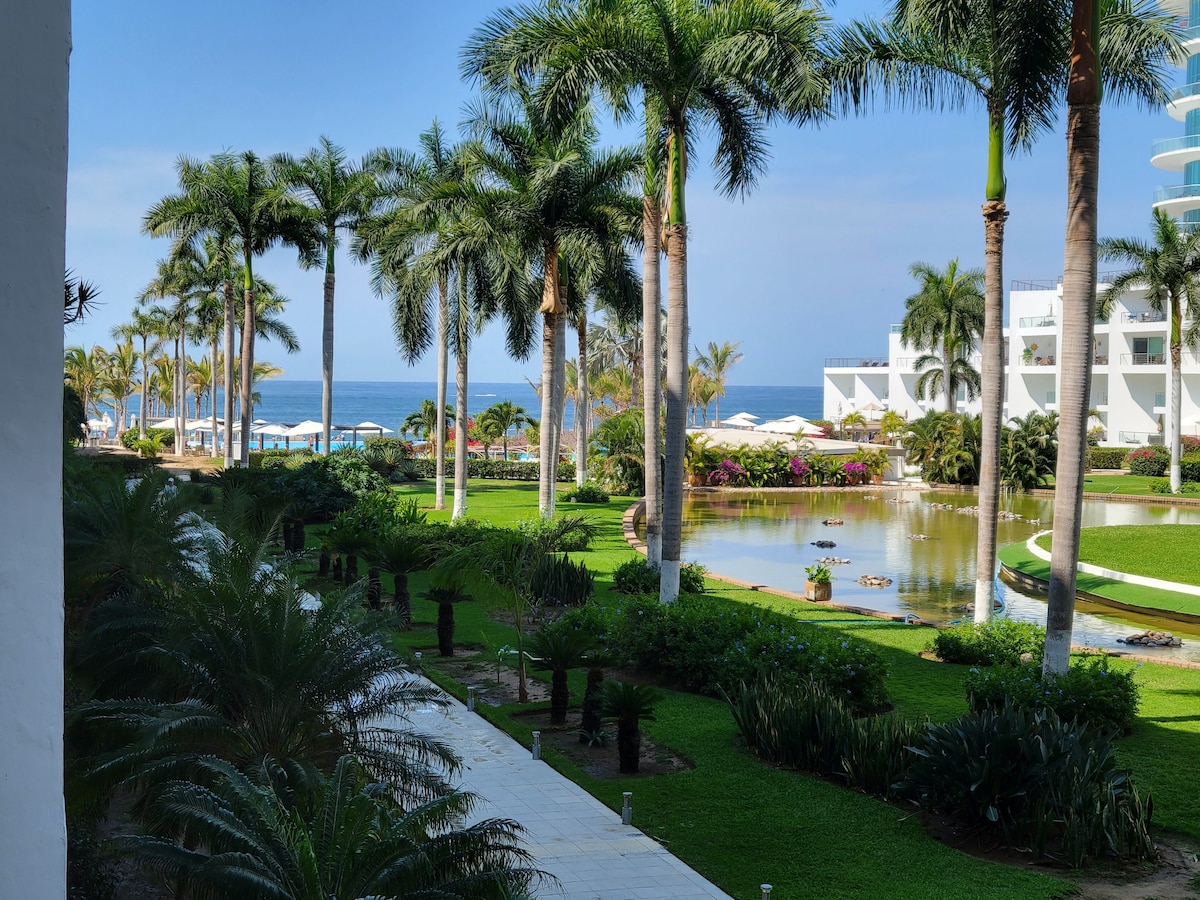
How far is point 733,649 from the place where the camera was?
41.1 ft

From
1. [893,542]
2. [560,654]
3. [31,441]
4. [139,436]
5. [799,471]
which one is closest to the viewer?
[31,441]

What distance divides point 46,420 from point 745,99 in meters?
15.1

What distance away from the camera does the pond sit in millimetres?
18859

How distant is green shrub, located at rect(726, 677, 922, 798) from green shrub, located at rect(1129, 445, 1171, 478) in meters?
40.4

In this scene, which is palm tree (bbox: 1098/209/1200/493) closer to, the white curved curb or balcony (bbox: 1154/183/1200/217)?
the white curved curb

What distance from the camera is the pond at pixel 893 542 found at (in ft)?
61.9

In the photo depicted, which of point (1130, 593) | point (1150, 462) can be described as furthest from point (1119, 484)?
point (1130, 593)

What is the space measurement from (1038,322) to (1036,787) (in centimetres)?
5982

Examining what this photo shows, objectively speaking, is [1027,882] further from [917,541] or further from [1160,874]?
[917,541]

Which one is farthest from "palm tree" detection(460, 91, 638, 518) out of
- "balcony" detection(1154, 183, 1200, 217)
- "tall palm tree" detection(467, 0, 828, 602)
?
"balcony" detection(1154, 183, 1200, 217)

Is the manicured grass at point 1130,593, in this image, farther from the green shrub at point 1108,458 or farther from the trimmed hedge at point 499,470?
the green shrub at point 1108,458

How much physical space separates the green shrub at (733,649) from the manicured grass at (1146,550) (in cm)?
997

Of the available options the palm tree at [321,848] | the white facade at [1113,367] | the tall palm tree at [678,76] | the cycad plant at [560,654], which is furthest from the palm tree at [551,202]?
the white facade at [1113,367]

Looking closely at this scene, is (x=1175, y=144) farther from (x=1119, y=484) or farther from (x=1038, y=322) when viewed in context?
(x=1119, y=484)
